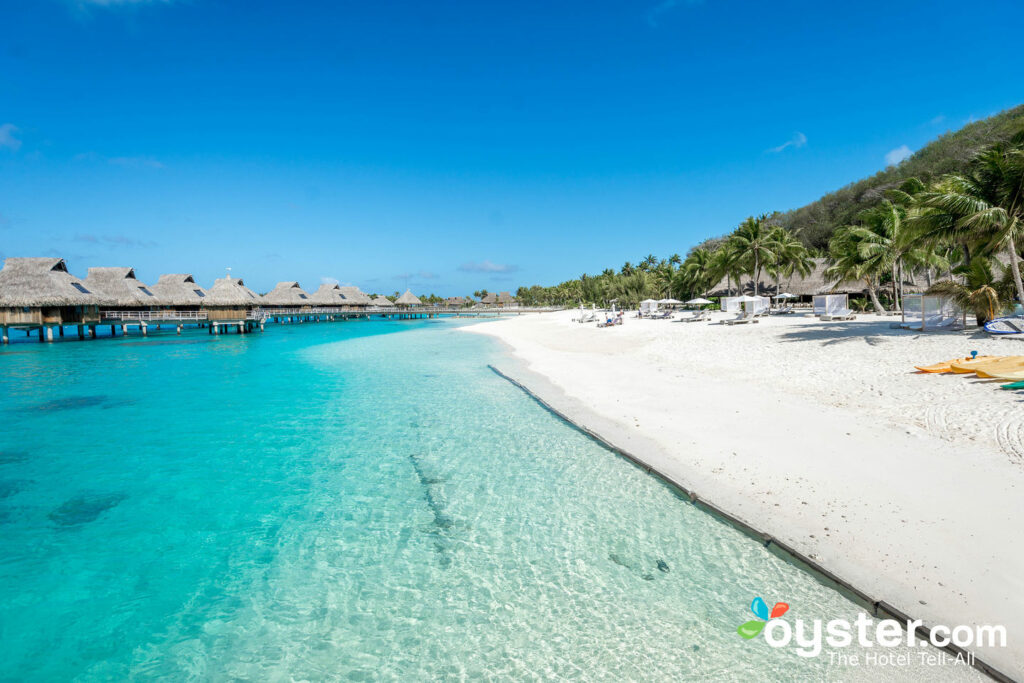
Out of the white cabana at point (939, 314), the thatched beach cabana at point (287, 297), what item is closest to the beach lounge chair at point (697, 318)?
the white cabana at point (939, 314)

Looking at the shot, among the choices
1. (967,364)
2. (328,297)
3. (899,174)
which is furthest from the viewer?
(328,297)

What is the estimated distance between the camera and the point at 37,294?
31.0m

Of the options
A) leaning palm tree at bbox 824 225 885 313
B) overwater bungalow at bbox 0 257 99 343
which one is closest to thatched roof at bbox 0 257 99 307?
overwater bungalow at bbox 0 257 99 343

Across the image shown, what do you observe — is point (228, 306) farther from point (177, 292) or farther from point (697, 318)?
point (697, 318)

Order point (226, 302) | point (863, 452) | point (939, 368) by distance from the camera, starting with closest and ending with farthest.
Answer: point (863, 452), point (939, 368), point (226, 302)

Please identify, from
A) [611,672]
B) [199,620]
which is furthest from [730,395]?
[199,620]

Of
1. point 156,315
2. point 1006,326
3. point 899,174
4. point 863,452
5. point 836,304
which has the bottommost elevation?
point 863,452

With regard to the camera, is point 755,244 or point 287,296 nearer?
point 755,244

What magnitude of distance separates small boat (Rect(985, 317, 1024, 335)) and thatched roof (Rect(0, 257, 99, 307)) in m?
47.6

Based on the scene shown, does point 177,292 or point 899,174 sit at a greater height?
point 899,174

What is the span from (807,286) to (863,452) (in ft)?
129

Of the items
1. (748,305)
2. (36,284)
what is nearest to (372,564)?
(748,305)

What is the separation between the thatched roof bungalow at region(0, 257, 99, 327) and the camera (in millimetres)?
30500

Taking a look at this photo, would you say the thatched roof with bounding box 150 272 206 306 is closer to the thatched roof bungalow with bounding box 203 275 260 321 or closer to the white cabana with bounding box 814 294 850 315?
the thatched roof bungalow with bounding box 203 275 260 321
